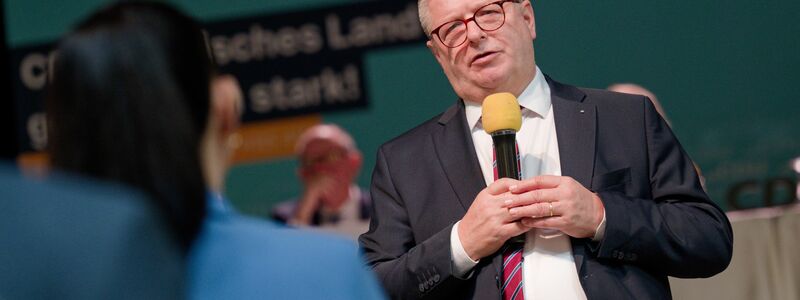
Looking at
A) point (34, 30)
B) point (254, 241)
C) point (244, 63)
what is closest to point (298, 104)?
point (244, 63)

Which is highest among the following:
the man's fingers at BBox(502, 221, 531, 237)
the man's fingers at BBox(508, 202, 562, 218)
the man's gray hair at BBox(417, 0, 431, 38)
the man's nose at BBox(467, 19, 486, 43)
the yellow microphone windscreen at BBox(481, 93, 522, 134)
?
the man's gray hair at BBox(417, 0, 431, 38)

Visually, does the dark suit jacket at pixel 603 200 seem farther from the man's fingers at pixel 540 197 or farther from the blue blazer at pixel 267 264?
the blue blazer at pixel 267 264

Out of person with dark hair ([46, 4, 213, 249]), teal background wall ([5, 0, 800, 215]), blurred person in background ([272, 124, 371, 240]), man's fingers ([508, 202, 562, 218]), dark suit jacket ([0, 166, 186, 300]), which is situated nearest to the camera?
dark suit jacket ([0, 166, 186, 300])

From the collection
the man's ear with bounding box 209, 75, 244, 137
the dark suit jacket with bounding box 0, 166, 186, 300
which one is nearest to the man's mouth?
the man's ear with bounding box 209, 75, 244, 137

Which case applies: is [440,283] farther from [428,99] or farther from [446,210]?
[428,99]

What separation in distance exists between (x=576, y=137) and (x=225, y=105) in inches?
55.9

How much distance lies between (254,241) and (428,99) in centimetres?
459

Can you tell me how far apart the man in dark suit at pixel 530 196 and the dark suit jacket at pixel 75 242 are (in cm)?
140

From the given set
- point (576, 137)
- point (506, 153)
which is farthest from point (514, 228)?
point (576, 137)

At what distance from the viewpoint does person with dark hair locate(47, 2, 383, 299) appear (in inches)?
40.9

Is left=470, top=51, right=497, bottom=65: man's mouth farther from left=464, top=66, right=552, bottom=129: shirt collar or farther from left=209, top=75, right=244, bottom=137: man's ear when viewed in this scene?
left=209, top=75, right=244, bottom=137: man's ear

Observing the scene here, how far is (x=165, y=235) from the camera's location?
3.10 ft

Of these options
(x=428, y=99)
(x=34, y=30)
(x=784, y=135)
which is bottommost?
(x=784, y=135)

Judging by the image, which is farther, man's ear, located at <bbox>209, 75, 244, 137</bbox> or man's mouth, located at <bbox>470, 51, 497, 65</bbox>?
man's mouth, located at <bbox>470, 51, 497, 65</bbox>
